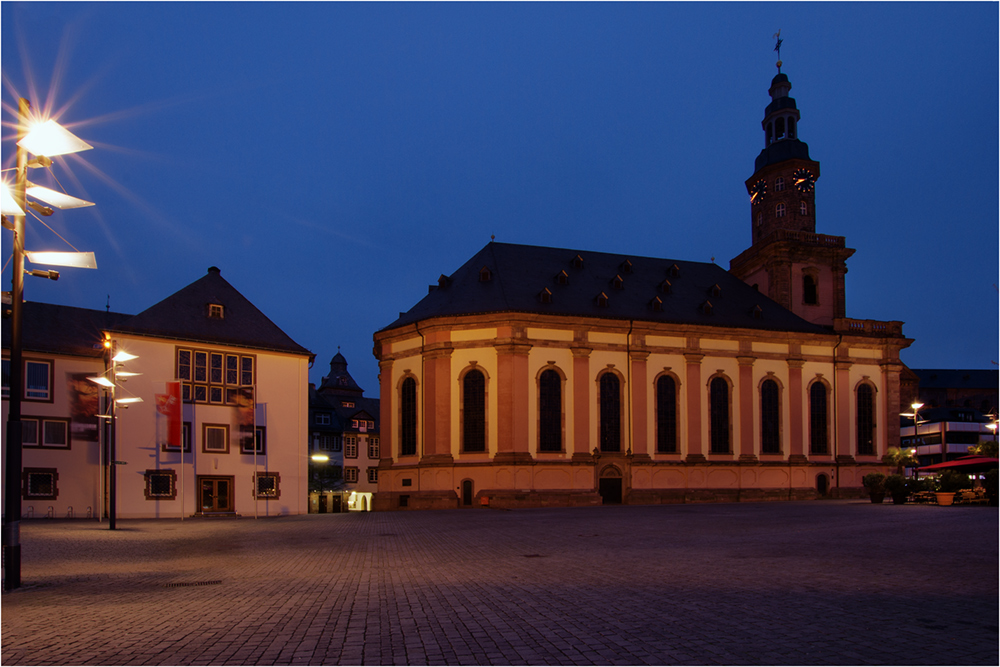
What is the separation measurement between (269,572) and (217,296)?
32.4 m

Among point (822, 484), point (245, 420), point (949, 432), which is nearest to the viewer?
point (245, 420)

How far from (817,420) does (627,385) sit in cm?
1532

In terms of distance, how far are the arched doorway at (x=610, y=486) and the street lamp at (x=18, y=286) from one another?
4083 centimetres

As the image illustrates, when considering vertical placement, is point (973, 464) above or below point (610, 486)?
above

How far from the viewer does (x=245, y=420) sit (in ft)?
139

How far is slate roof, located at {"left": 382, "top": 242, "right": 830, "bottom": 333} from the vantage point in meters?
51.9

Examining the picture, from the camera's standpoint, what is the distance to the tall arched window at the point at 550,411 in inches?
1955

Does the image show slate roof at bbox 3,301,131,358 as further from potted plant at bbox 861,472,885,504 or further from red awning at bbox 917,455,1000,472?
red awning at bbox 917,455,1000,472

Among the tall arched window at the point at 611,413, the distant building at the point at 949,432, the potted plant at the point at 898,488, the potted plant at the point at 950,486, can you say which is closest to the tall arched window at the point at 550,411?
the tall arched window at the point at 611,413

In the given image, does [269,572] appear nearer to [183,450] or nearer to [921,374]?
[183,450]

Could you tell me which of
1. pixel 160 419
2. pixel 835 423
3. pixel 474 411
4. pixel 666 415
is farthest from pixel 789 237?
pixel 160 419

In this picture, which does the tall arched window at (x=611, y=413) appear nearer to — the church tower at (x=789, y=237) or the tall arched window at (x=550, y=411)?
the tall arched window at (x=550, y=411)

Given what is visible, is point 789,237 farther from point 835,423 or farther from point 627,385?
point 627,385

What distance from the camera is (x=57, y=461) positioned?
39.1m
